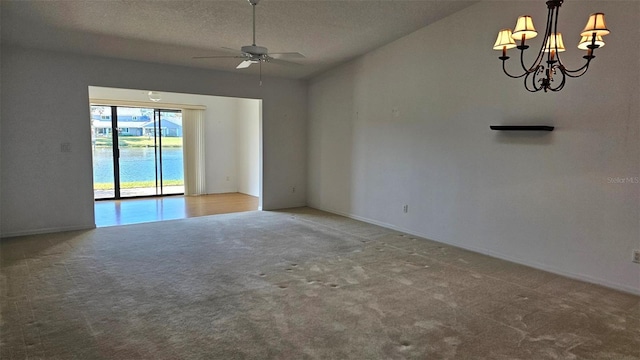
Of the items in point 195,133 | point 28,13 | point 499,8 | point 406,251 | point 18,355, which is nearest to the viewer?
point 18,355

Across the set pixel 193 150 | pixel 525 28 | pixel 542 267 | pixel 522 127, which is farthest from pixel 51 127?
pixel 542 267

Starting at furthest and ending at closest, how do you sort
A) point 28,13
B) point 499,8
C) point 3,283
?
1. point 499,8
2. point 28,13
3. point 3,283

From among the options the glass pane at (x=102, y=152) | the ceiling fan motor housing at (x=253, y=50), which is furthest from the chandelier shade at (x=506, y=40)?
the glass pane at (x=102, y=152)

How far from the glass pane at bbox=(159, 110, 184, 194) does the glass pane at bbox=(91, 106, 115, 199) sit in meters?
1.12

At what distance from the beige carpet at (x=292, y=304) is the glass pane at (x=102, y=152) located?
3.47 metres

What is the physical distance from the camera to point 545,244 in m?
4.01

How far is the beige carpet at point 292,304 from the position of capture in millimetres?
2455

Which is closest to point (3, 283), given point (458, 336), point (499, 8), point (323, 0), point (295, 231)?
point (295, 231)

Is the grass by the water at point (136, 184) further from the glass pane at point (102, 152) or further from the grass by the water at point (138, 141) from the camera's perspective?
the grass by the water at point (138, 141)

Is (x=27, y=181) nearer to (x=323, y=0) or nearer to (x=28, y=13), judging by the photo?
(x=28, y=13)

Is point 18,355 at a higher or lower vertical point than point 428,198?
lower

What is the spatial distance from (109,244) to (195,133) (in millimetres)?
4599

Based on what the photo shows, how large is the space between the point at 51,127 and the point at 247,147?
4.49 meters

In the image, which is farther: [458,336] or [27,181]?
[27,181]
